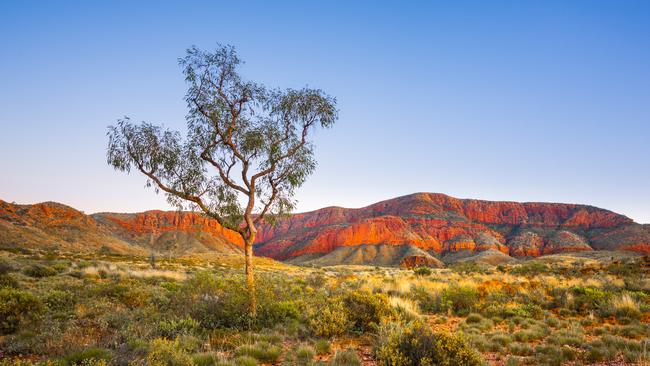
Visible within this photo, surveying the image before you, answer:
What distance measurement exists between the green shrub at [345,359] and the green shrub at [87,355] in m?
4.48

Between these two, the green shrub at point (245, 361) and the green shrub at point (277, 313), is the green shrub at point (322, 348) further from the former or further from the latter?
the green shrub at point (277, 313)

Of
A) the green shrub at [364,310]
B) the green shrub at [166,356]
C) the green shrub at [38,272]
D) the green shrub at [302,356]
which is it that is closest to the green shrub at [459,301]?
the green shrub at [364,310]

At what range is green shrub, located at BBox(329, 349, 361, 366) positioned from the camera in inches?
261

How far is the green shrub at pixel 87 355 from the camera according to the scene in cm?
655

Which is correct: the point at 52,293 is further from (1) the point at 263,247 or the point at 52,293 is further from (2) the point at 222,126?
(1) the point at 263,247

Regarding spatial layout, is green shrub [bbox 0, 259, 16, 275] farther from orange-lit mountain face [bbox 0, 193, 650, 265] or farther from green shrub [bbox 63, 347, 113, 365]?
orange-lit mountain face [bbox 0, 193, 650, 265]

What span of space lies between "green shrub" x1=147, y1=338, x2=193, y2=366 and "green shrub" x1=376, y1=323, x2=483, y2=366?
3.59 metres

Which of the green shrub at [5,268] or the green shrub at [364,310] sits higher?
the green shrub at [5,268]

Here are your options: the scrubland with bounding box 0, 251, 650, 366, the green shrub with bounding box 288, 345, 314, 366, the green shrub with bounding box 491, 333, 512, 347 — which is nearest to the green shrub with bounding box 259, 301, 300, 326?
the scrubland with bounding box 0, 251, 650, 366

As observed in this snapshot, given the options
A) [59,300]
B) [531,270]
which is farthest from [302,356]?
[531,270]

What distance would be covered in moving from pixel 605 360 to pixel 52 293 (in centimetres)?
1778

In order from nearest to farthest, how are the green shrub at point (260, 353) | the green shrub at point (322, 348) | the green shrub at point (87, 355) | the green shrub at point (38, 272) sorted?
the green shrub at point (87, 355) → the green shrub at point (260, 353) → the green shrub at point (322, 348) → the green shrub at point (38, 272)

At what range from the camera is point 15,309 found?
31.9 ft

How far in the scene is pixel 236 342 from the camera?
27.0ft
